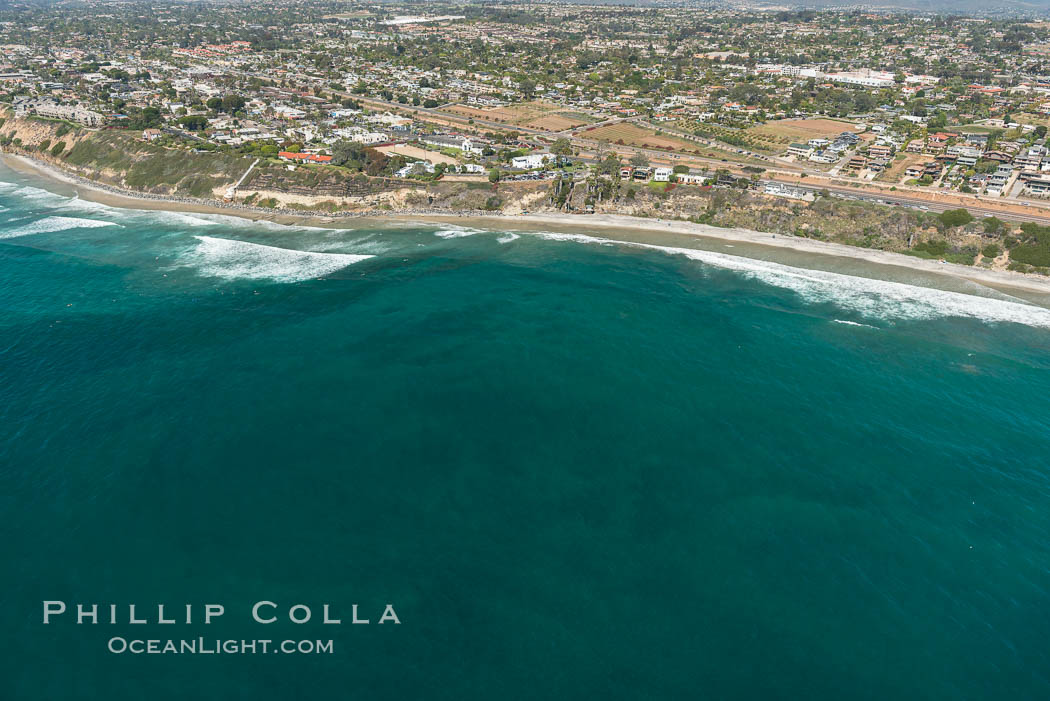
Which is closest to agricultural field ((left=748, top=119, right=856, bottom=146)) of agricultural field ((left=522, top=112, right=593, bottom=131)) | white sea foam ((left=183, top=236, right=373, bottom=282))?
agricultural field ((left=522, top=112, right=593, bottom=131))

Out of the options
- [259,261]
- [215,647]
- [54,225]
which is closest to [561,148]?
[259,261]

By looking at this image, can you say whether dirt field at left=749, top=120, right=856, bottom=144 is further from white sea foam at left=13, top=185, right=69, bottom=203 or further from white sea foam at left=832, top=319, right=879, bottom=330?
white sea foam at left=13, top=185, right=69, bottom=203

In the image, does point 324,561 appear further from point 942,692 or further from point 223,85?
point 223,85

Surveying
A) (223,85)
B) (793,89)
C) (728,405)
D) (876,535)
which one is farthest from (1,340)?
(793,89)

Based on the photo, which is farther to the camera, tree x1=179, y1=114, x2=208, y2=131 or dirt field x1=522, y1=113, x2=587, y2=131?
dirt field x1=522, y1=113, x2=587, y2=131

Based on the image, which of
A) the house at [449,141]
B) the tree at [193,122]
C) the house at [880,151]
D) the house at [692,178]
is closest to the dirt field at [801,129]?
the house at [880,151]

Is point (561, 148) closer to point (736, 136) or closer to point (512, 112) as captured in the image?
point (736, 136)

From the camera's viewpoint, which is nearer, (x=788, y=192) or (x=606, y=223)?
(x=606, y=223)
